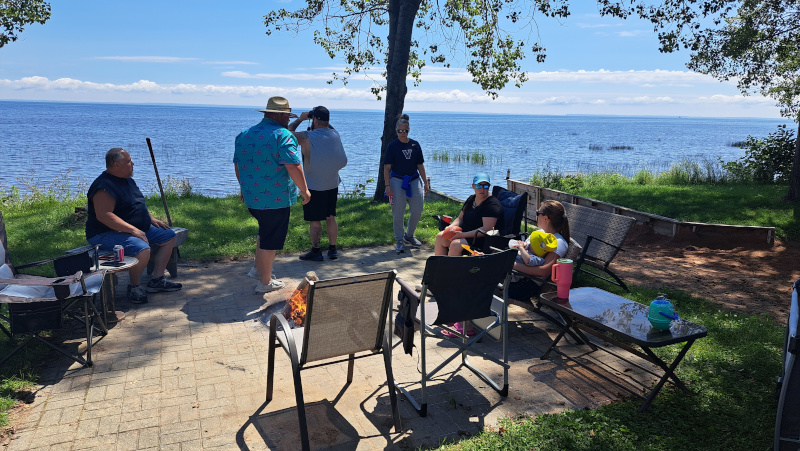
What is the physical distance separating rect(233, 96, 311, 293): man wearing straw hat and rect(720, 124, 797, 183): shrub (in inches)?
494

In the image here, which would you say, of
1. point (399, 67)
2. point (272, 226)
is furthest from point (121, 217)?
point (399, 67)

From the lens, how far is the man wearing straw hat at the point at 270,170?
551 centimetres

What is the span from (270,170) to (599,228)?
3732 mm

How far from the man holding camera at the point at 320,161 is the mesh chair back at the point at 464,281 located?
3.46m

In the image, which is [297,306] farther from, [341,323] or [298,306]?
[341,323]

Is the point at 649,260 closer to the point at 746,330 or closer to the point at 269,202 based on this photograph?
the point at 746,330

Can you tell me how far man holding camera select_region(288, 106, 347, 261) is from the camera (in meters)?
6.81

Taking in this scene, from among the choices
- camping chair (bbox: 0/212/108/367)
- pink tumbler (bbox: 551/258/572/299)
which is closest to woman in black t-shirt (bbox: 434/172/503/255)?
pink tumbler (bbox: 551/258/572/299)

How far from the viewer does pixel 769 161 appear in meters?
13.5

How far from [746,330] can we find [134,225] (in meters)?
5.94

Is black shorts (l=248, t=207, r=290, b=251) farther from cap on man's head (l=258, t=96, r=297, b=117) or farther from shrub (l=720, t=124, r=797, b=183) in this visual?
shrub (l=720, t=124, r=797, b=183)

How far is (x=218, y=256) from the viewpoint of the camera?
7.47m

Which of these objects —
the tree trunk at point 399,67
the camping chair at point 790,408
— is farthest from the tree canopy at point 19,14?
the camping chair at point 790,408

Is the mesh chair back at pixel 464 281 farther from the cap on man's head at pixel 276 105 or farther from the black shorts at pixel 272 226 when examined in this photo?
the cap on man's head at pixel 276 105
